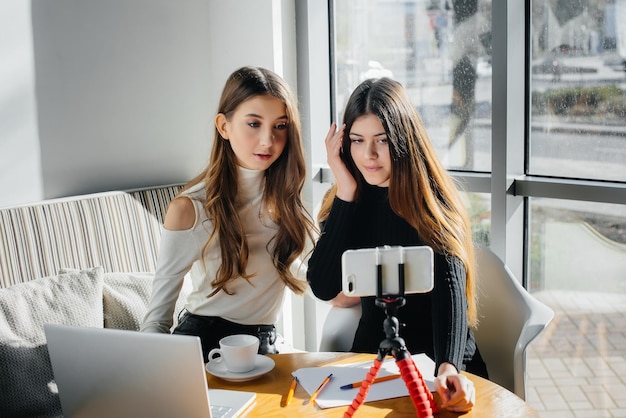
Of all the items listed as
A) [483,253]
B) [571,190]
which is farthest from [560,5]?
[483,253]

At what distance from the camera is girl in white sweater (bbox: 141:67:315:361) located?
2002mm

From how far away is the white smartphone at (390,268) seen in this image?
118 centimetres

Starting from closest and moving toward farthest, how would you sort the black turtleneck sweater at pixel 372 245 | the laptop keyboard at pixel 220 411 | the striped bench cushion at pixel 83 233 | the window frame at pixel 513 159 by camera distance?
the laptop keyboard at pixel 220 411
the black turtleneck sweater at pixel 372 245
the striped bench cushion at pixel 83 233
the window frame at pixel 513 159

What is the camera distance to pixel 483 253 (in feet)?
7.26

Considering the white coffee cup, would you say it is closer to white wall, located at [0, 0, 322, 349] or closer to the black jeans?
the black jeans

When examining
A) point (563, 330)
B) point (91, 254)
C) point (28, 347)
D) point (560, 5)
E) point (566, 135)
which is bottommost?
point (563, 330)

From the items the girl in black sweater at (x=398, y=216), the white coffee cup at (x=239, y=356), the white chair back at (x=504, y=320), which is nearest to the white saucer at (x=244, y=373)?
the white coffee cup at (x=239, y=356)

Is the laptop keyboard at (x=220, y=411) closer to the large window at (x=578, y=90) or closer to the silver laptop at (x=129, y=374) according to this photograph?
the silver laptop at (x=129, y=374)

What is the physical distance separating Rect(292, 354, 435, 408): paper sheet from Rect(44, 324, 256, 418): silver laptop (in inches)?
6.9

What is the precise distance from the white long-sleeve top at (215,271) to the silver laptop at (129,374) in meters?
0.52

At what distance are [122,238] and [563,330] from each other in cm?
165

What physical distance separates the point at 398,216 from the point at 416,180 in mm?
138

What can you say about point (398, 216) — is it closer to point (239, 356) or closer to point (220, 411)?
point (239, 356)

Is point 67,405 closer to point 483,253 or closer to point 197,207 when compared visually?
point 197,207
